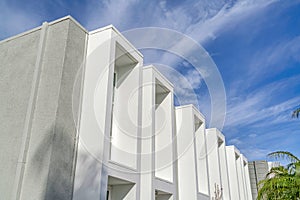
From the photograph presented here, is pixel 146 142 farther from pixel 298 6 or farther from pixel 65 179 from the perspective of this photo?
pixel 298 6

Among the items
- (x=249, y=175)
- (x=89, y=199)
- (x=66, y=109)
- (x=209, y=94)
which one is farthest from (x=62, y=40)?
(x=249, y=175)

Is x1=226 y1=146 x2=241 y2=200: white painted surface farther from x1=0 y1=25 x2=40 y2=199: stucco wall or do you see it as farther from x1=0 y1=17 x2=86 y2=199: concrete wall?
x1=0 y1=25 x2=40 y2=199: stucco wall

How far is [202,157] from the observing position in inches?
465

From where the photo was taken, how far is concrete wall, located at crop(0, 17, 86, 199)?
540 centimetres

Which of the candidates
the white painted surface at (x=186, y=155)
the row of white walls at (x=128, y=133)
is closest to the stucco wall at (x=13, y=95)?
the row of white walls at (x=128, y=133)

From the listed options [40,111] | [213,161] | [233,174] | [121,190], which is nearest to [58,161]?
[40,111]

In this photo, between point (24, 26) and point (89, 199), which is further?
point (24, 26)

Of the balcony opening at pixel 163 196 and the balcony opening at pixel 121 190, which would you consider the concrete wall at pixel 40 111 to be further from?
the balcony opening at pixel 163 196

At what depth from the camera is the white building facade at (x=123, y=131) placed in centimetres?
599

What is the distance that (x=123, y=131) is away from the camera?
7.42m

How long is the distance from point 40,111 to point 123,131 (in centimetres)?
225

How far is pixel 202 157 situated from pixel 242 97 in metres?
3.61

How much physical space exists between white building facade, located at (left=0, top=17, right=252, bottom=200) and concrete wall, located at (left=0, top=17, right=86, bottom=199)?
105mm

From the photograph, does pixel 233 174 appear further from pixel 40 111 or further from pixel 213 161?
pixel 40 111
